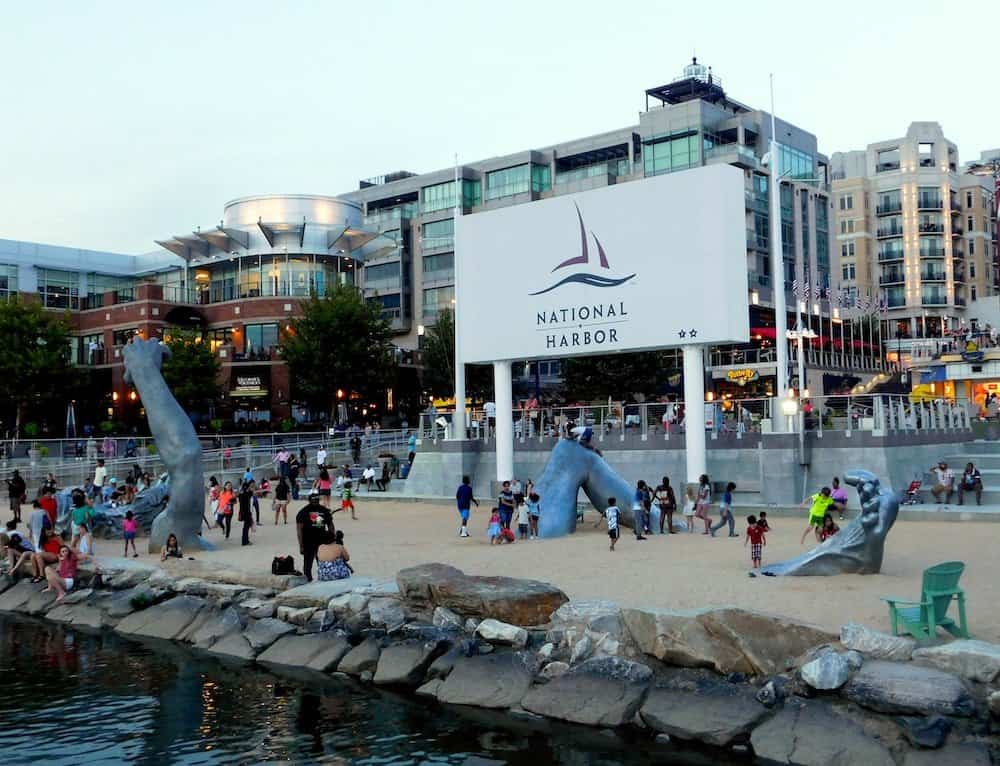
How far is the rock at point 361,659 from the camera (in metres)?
15.4

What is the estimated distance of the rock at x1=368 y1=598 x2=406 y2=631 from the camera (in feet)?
53.3

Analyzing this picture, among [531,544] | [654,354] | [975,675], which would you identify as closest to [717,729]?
[975,675]

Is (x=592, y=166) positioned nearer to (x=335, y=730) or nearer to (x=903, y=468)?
(x=903, y=468)

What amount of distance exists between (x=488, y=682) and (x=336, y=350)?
147 ft

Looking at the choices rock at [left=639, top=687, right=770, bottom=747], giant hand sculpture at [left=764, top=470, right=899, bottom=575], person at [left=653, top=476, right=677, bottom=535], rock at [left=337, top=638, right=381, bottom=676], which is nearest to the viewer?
rock at [left=639, top=687, right=770, bottom=747]

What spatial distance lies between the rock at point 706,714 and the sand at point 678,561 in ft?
7.29

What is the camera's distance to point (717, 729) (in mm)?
11805

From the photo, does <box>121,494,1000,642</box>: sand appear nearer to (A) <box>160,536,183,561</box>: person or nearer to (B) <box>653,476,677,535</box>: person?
(A) <box>160,536,183,561</box>: person

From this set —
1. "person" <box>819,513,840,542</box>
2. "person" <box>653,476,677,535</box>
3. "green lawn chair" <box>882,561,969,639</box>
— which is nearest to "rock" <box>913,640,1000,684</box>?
"green lawn chair" <box>882,561,969,639</box>

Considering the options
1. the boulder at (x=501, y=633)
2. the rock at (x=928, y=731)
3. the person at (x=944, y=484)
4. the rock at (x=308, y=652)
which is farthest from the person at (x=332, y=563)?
the person at (x=944, y=484)

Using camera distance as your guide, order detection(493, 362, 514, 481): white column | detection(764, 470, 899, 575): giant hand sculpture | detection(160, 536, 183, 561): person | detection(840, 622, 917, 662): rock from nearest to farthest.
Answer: detection(840, 622, 917, 662): rock → detection(764, 470, 899, 575): giant hand sculpture → detection(160, 536, 183, 561): person → detection(493, 362, 514, 481): white column

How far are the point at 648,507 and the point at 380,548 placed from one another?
22.3 feet

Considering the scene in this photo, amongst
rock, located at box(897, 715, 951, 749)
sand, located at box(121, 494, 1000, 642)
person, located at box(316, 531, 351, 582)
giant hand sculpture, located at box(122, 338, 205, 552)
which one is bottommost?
rock, located at box(897, 715, 951, 749)

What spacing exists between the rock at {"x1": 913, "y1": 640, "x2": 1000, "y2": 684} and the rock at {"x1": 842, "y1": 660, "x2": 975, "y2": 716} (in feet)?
0.62
